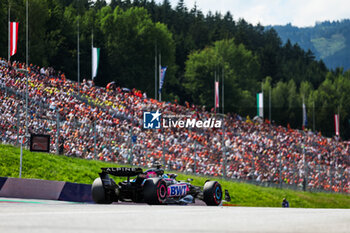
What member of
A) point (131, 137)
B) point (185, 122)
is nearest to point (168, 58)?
point (185, 122)

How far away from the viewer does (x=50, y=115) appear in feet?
83.5

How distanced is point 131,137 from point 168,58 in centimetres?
6201

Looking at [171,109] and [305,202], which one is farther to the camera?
[171,109]

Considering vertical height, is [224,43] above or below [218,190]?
above

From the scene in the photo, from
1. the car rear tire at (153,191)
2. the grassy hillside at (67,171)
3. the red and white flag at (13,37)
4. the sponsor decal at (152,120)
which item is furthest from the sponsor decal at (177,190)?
the red and white flag at (13,37)

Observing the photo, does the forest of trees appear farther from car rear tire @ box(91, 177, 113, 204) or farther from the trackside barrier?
car rear tire @ box(91, 177, 113, 204)

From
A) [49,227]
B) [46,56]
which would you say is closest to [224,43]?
[46,56]

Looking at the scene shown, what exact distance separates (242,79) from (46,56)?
5445cm

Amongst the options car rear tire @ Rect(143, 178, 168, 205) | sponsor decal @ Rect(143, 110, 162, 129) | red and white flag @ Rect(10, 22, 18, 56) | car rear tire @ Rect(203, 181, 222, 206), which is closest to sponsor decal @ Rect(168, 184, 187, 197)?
car rear tire @ Rect(143, 178, 168, 205)

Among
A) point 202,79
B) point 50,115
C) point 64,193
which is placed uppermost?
point 202,79

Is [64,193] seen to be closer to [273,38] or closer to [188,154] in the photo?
[188,154]

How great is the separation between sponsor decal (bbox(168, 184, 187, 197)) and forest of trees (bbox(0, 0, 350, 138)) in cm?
4408

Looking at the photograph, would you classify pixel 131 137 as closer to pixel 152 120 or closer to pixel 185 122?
pixel 152 120

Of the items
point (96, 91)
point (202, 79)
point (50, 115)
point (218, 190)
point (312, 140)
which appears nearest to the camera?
point (218, 190)
